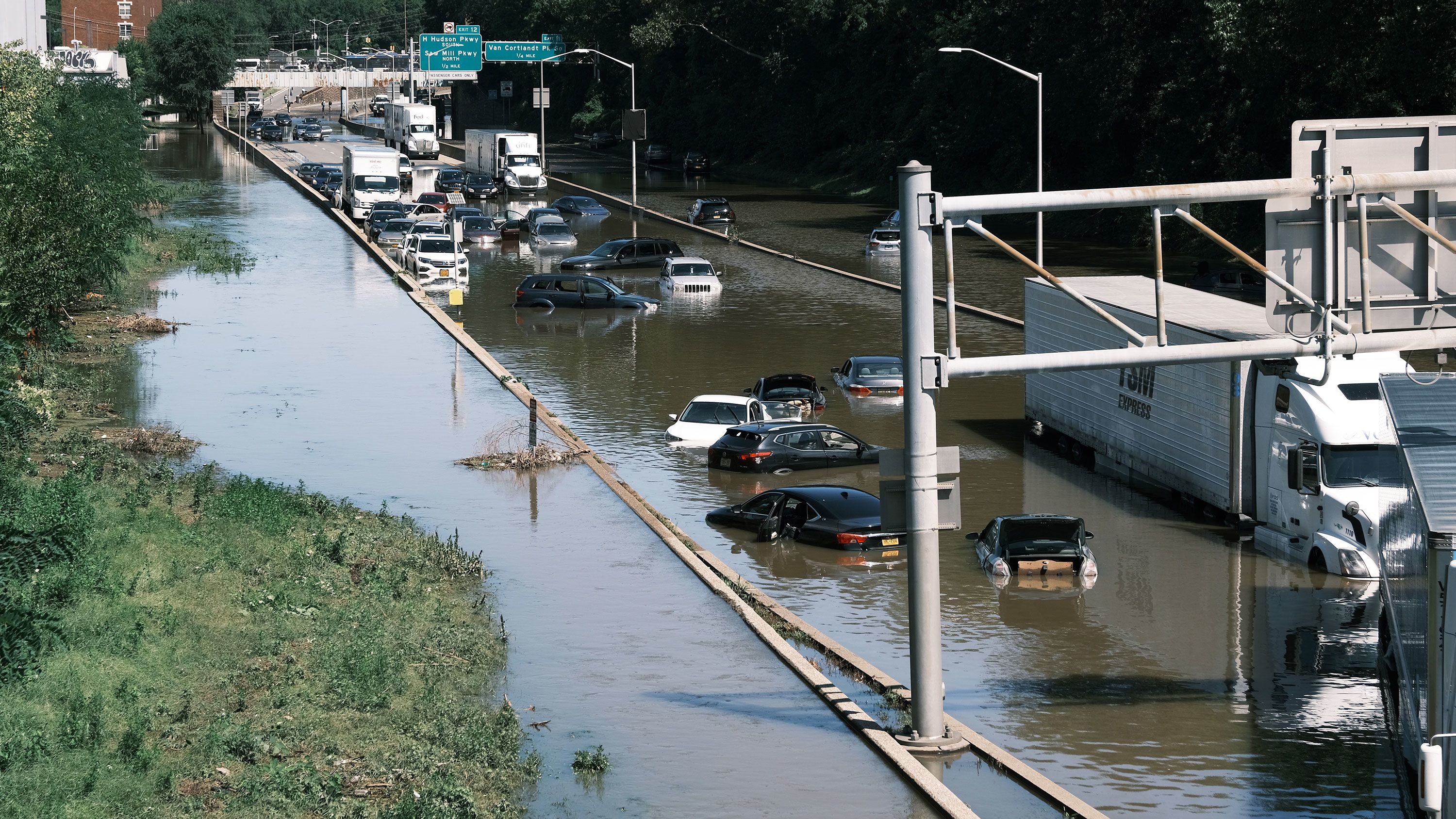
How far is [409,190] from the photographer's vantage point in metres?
94.5

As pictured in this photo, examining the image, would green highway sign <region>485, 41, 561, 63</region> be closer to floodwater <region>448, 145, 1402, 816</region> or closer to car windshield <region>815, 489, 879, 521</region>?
floodwater <region>448, 145, 1402, 816</region>

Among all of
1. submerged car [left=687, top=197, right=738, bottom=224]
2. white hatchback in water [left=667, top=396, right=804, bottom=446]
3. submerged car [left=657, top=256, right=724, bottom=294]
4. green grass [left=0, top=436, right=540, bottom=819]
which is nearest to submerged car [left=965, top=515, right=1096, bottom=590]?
green grass [left=0, top=436, right=540, bottom=819]

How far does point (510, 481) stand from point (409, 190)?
65681 millimetres

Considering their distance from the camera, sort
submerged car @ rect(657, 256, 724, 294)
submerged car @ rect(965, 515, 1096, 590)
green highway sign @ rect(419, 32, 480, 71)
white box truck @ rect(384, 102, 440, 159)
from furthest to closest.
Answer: green highway sign @ rect(419, 32, 480, 71) → white box truck @ rect(384, 102, 440, 159) → submerged car @ rect(657, 256, 724, 294) → submerged car @ rect(965, 515, 1096, 590)

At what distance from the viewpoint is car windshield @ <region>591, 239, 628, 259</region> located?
6450 centimetres

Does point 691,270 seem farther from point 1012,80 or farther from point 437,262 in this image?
point 1012,80

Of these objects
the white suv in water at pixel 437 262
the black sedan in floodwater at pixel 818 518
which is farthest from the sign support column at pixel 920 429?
the white suv in water at pixel 437 262

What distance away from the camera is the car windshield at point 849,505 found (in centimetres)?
2695

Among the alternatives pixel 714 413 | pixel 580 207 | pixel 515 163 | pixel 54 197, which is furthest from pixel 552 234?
pixel 714 413

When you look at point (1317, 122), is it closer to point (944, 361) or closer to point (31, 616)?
point (944, 361)

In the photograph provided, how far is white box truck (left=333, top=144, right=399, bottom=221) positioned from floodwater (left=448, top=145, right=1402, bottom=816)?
121 feet

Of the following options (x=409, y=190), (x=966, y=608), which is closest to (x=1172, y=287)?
(x=966, y=608)

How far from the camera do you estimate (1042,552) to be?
973 inches

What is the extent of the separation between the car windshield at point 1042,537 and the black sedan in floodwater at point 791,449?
6723 mm
